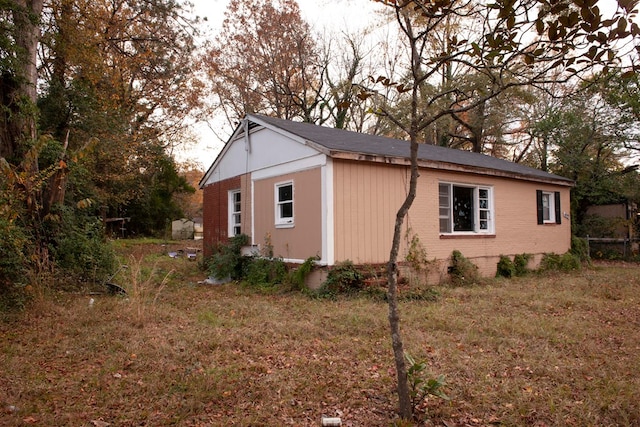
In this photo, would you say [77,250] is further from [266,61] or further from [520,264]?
[266,61]

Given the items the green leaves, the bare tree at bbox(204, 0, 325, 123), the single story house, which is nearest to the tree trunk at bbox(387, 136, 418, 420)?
the green leaves

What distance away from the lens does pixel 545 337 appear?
567 cm

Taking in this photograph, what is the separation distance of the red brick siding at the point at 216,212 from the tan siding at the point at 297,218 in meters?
1.78

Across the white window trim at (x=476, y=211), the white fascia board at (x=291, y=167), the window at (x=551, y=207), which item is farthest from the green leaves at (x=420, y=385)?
the window at (x=551, y=207)

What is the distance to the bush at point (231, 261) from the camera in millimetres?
11391

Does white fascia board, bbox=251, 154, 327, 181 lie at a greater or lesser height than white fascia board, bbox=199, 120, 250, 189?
lesser

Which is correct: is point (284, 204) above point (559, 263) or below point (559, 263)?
above

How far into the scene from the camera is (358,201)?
9406 millimetres

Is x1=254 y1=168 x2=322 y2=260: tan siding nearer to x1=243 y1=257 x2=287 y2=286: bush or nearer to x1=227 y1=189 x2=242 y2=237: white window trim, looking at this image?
x1=243 y1=257 x2=287 y2=286: bush

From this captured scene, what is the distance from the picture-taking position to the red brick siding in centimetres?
1323

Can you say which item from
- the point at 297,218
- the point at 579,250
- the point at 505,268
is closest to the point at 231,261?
the point at 297,218

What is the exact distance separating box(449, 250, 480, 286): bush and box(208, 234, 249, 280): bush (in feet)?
18.2

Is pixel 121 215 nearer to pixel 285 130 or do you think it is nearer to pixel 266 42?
pixel 266 42

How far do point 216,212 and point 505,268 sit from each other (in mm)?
9142
